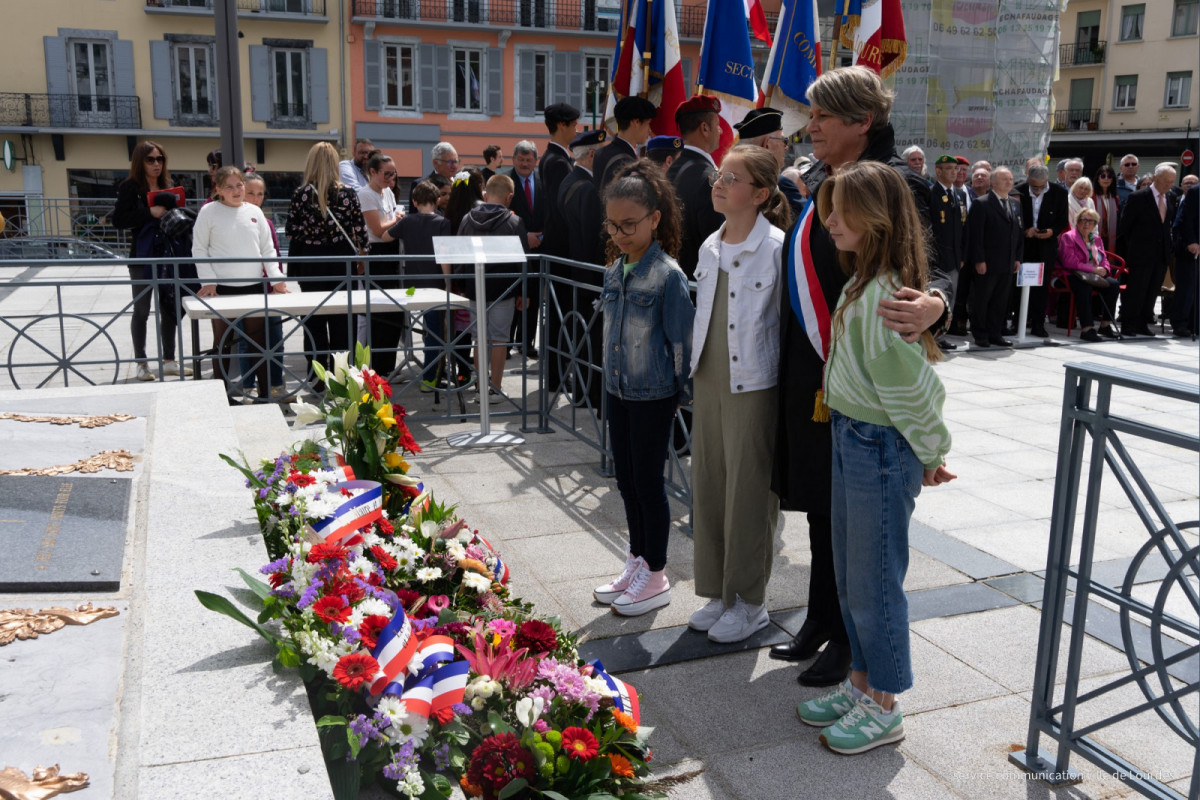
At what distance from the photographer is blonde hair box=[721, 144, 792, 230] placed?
3648 millimetres

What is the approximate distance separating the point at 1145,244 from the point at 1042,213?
4.48ft

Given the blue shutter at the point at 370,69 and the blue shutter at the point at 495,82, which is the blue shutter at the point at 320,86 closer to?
the blue shutter at the point at 370,69

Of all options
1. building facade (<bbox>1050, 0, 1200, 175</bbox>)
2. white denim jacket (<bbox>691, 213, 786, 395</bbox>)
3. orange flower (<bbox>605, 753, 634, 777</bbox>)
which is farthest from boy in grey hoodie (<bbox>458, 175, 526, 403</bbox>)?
building facade (<bbox>1050, 0, 1200, 175</bbox>)

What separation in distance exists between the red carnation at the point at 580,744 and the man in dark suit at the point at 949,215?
8042mm

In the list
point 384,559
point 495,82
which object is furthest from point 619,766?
point 495,82

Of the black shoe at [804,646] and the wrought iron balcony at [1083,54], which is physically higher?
the wrought iron balcony at [1083,54]

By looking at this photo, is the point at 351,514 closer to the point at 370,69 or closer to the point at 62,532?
the point at 62,532

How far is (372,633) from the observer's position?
249cm

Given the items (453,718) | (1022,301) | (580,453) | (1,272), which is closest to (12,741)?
(453,718)

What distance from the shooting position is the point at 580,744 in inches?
95.5

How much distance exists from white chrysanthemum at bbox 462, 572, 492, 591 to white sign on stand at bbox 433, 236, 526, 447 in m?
3.48

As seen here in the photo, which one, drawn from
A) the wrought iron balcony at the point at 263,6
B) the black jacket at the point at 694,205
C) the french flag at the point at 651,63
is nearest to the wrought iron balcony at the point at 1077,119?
the wrought iron balcony at the point at 263,6

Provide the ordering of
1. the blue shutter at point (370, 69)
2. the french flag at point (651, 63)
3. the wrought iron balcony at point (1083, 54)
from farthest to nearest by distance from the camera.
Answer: the wrought iron balcony at point (1083, 54) < the blue shutter at point (370, 69) < the french flag at point (651, 63)

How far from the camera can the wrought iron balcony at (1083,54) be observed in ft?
144
